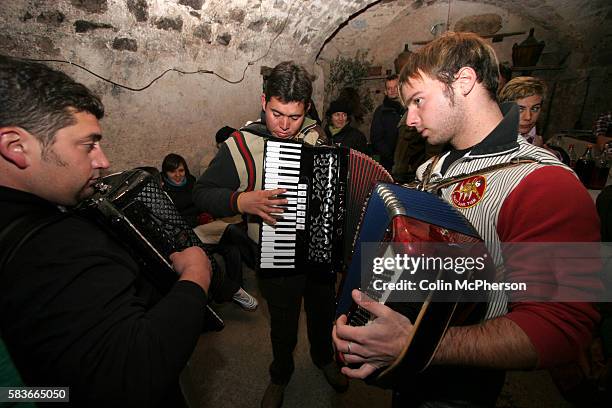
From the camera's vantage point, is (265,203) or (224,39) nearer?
(265,203)

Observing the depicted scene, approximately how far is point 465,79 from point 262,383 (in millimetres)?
2339

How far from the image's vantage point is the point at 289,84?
1.78m

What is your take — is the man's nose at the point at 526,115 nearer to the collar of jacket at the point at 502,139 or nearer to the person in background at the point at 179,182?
the collar of jacket at the point at 502,139

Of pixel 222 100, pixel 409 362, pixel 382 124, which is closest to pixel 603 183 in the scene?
pixel 382 124

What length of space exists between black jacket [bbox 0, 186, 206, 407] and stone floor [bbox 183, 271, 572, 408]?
1.38 m

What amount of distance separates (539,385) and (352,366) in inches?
89.3

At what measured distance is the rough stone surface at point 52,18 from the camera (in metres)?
2.59

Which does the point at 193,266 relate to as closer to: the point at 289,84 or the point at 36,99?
the point at 36,99

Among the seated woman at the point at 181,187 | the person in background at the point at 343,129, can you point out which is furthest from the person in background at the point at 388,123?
the seated woman at the point at 181,187

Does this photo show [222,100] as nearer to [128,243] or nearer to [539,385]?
[128,243]

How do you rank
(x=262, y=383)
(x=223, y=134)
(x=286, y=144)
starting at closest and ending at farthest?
(x=286, y=144), (x=262, y=383), (x=223, y=134)

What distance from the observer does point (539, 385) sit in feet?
7.47

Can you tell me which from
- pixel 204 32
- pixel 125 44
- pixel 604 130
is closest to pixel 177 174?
pixel 125 44

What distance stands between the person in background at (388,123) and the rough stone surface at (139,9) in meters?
3.23
